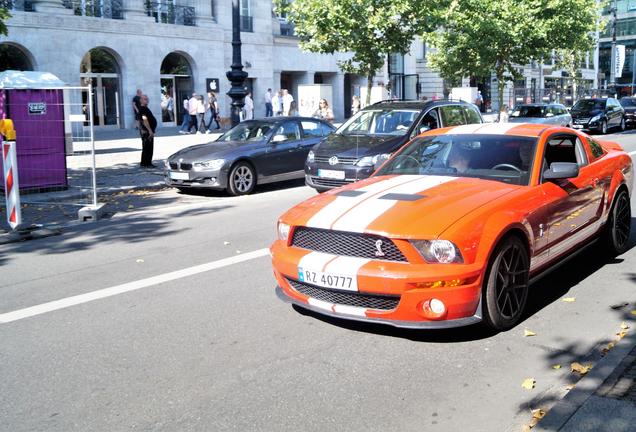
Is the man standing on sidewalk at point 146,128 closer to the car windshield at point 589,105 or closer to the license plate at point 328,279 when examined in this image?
the license plate at point 328,279

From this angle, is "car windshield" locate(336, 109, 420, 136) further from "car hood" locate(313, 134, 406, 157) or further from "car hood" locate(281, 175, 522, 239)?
"car hood" locate(281, 175, 522, 239)

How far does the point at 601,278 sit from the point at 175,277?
13.4 ft

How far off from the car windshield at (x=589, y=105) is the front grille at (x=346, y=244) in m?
28.6

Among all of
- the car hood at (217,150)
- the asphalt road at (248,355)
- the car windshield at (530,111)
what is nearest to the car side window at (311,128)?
the car hood at (217,150)

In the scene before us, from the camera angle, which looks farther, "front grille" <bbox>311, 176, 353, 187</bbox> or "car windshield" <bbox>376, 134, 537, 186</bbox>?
"front grille" <bbox>311, 176, 353, 187</bbox>

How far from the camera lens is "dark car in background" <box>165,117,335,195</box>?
41.0ft

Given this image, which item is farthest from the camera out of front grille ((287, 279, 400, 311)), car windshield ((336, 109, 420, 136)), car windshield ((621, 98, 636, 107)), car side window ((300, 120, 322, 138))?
car windshield ((621, 98, 636, 107))

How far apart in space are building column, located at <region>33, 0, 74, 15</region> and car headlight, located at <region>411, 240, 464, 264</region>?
26185 millimetres

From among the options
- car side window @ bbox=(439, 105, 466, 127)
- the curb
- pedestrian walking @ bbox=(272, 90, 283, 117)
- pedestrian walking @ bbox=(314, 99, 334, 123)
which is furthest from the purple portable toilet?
pedestrian walking @ bbox=(272, 90, 283, 117)

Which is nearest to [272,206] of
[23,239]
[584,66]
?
[23,239]

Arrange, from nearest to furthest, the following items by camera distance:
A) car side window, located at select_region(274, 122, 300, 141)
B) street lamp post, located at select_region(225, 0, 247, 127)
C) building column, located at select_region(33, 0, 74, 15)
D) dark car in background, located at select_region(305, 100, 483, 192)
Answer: dark car in background, located at select_region(305, 100, 483, 192)
car side window, located at select_region(274, 122, 300, 141)
street lamp post, located at select_region(225, 0, 247, 127)
building column, located at select_region(33, 0, 74, 15)

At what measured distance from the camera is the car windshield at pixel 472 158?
18.9 ft

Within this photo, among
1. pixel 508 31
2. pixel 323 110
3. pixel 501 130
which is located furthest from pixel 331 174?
pixel 508 31

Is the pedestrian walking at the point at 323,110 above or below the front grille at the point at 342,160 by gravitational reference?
above
